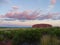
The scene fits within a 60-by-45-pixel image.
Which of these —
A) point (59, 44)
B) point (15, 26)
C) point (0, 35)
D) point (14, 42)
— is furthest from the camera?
point (15, 26)

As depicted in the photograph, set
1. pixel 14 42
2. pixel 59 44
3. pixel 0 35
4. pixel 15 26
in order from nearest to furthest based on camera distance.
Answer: pixel 59 44
pixel 14 42
pixel 0 35
pixel 15 26

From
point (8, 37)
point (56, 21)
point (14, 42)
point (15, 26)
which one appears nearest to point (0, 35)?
point (8, 37)

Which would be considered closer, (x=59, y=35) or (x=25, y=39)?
(x=25, y=39)

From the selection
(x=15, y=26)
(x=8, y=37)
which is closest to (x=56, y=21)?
(x=15, y=26)

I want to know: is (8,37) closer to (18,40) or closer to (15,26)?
(18,40)

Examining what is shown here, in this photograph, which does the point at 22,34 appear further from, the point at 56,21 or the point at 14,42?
the point at 56,21

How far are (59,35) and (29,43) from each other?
147 centimetres

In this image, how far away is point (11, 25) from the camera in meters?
11.6

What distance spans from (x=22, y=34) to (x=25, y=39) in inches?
9.8

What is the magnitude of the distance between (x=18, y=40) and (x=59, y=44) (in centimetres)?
171

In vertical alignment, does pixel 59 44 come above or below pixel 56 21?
below

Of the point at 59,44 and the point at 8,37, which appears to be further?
the point at 8,37

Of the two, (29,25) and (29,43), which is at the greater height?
(29,25)

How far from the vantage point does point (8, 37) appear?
9.34m
